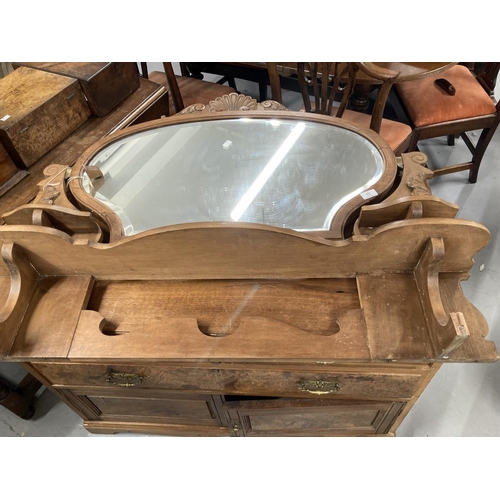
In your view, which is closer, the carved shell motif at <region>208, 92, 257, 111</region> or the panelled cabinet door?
the panelled cabinet door

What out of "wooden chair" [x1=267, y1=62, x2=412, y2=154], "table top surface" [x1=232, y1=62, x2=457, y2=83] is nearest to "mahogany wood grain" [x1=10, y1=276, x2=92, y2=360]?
"wooden chair" [x1=267, y1=62, x2=412, y2=154]

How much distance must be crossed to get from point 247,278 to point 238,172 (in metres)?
0.34

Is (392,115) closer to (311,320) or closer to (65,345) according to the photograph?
(311,320)

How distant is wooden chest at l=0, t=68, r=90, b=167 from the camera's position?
1.28 m

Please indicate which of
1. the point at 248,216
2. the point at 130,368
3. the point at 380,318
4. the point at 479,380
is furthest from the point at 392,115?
the point at 130,368

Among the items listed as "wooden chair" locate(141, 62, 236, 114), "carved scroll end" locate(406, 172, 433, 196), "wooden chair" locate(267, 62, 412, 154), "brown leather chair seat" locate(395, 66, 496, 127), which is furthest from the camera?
"wooden chair" locate(141, 62, 236, 114)

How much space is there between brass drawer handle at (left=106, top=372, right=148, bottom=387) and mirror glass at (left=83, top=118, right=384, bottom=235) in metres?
0.37

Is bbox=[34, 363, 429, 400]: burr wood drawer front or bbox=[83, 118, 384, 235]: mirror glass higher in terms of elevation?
bbox=[83, 118, 384, 235]: mirror glass

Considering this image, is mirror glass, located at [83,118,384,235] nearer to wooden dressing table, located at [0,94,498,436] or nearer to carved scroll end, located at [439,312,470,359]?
wooden dressing table, located at [0,94,498,436]

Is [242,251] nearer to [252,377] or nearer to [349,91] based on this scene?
[252,377]

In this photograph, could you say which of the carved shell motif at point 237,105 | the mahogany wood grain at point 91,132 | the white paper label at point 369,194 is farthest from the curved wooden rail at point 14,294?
the white paper label at point 369,194

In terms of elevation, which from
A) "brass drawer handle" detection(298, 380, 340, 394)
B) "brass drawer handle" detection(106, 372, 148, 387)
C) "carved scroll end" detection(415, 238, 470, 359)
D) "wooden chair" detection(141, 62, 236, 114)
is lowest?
"brass drawer handle" detection(298, 380, 340, 394)

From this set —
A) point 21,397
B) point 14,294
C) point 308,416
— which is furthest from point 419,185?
point 21,397

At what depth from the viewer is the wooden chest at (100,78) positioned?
145cm
